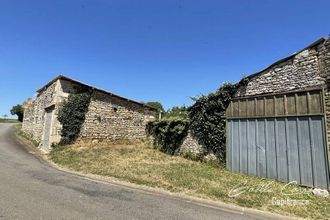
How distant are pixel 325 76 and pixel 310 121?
1.59m

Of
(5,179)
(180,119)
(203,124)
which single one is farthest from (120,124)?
(5,179)

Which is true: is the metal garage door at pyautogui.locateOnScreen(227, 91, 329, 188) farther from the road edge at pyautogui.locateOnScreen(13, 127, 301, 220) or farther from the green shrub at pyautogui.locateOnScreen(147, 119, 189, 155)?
the green shrub at pyautogui.locateOnScreen(147, 119, 189, 155)

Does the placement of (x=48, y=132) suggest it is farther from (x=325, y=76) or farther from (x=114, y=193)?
(x=325, y=76)

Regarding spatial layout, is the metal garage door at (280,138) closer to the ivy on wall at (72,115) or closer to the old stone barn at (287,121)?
the old stone barn at (287,121)

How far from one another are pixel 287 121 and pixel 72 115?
11963 mm

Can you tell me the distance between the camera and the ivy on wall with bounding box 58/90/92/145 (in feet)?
46.0

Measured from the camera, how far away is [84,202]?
5.28 m

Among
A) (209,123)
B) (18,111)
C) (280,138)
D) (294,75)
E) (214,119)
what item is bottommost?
(280,138)

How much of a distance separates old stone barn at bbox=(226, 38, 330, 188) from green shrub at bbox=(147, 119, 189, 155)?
11.0 feet

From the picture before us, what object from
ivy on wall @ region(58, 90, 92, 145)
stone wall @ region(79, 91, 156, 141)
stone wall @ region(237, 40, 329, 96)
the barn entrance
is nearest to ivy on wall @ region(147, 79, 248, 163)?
stone wall @ region(237, 40, 329, 96)

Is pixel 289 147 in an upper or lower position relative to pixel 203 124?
lower

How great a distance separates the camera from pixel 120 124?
1673cm

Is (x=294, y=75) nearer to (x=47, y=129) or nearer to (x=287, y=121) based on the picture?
(x=287, y=121)

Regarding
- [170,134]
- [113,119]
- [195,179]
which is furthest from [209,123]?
[113,119]
